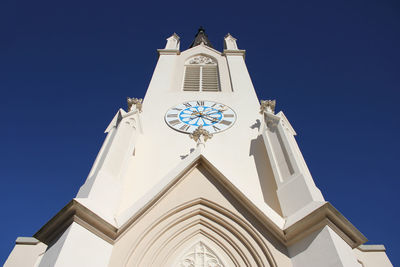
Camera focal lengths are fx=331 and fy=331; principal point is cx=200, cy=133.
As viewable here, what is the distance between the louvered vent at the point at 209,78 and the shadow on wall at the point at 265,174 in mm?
5525

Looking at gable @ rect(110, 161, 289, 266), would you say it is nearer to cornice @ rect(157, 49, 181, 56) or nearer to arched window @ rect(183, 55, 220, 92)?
arched window @ rect(183, 55, 220, 92)

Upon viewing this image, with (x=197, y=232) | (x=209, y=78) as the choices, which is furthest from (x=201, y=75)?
(x=197, y=232)

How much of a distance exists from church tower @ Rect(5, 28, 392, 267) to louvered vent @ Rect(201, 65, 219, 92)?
4.80 metres

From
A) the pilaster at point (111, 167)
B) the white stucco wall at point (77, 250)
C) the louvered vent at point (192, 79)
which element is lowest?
the white stucco wall at point (77, 250)

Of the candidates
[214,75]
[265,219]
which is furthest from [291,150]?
[214,75]

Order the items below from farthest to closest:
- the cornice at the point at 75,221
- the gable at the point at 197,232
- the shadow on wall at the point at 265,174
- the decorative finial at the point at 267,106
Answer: the decorative finial at the point at 267,106
the shadow on wall at the point at 265,174
the gable at the point at 197,232
the cornice at the point at 75,221

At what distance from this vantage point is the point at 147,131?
34.4ft

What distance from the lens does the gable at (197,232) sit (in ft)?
17.9

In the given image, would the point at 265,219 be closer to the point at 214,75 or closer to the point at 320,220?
the point at 320,220

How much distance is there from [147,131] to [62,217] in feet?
17.9

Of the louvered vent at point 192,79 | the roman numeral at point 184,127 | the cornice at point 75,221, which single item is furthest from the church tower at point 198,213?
the louvered vent at point 192,79

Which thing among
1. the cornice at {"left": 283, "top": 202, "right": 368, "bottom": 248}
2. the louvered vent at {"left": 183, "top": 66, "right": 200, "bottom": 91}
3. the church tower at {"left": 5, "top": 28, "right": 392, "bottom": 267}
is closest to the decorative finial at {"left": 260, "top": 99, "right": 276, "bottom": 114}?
the church tower at {"left": 5, "top": 28, "right": 392, "bottom": 267}

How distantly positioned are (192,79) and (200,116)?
4.44 m

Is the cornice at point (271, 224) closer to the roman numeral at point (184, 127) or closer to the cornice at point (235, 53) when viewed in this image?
the roman numeral at point (184, 127)
